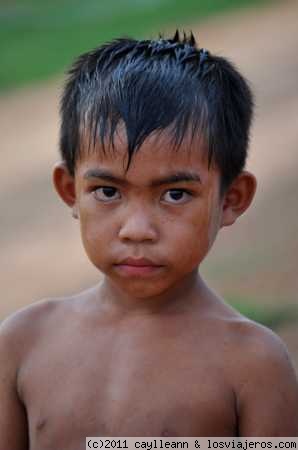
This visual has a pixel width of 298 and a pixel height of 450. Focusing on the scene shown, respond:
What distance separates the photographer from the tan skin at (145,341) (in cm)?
310

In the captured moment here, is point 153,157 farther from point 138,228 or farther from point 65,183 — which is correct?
point 65,183

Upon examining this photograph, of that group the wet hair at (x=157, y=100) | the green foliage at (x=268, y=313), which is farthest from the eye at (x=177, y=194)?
the green foliage at (x=268, y=313)

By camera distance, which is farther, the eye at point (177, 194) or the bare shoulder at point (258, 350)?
the bare shoulder at point (258, 350)

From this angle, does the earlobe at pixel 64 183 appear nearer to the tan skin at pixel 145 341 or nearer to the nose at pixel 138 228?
the tan skin at pixel 145 341

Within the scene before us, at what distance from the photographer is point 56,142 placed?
912 cm

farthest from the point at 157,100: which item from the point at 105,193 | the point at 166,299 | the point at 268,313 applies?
the point at 268,313

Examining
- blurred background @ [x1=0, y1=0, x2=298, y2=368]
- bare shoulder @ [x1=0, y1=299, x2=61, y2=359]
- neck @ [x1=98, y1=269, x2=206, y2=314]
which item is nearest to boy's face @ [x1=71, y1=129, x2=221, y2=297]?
neck @ [x1=98, y1=269, x2=206, y2=314]

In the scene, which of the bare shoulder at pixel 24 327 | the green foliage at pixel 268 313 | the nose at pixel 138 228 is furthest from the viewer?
the green foliage at pixel 268 313

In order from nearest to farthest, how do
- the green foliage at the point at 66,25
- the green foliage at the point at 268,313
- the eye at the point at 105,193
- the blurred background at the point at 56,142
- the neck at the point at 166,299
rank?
the eye at the point at 105,193
the neck at the point at 166,299
the green foliage at the point at 268,313
the blurred background at the point at 56,142
the green foliage at the point at 66,25

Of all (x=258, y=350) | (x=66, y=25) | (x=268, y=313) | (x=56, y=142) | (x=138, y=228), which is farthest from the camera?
(x=66, y=25)

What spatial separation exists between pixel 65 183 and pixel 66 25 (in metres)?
8.75

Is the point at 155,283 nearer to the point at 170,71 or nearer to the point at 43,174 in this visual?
the point at 170,71

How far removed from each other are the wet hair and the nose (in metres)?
0.13

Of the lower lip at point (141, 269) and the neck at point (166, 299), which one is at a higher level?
the lower lip at point (141, 269)
